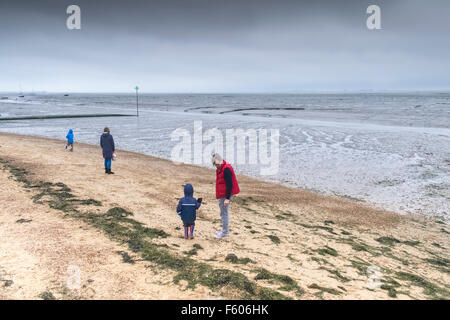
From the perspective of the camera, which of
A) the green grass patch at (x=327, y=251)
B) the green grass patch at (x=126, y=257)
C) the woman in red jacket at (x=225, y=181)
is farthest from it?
the green grass patch at (x=327, y=251)

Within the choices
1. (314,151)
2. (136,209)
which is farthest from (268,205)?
(314,151)

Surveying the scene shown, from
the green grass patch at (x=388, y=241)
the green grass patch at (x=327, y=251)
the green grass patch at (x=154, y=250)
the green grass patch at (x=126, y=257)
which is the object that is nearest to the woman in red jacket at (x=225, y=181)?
the green grass patch at (x=154, y=250)

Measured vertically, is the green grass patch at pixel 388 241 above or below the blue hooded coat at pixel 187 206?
below

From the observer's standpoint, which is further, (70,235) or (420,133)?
(420,133)

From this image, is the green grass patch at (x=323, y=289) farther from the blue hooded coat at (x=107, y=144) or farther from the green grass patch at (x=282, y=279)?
the blue hooded coat at (x=107, y=144)

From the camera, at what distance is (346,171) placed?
56.7ft

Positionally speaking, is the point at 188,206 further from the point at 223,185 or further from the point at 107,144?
the point at 107,144

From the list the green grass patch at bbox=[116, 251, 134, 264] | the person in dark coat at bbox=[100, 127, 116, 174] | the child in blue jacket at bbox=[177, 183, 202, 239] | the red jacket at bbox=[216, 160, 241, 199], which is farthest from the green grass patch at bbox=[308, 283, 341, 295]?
the person in dark coat at bbox=[100, 127, 116, 174]

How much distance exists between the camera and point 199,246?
699 centimetres

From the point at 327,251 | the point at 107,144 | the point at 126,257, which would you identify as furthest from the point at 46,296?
the point at 107,144

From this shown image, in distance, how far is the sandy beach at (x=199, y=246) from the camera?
206 inches

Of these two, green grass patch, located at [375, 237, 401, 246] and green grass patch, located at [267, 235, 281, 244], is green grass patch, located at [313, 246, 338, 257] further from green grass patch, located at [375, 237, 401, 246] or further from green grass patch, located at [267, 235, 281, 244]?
green grass patch, located at [375, 237, 401, 246]
